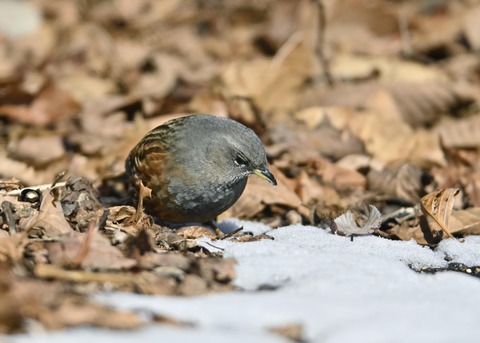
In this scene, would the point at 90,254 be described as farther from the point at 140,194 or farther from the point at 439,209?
the point at 439,209

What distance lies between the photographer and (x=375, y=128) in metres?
8.60

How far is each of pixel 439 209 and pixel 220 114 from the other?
3.21 m

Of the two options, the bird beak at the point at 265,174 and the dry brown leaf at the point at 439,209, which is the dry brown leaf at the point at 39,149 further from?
the dry brown leaf at the point at 439,209

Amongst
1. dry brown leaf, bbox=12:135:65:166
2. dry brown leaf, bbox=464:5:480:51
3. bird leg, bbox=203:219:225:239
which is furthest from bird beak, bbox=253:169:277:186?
dry brown leaf, bbox=464:5:480:51

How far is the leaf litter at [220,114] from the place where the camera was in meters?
4.43

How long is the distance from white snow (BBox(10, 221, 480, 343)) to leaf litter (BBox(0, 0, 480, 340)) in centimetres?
14

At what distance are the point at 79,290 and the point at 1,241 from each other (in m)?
0.84

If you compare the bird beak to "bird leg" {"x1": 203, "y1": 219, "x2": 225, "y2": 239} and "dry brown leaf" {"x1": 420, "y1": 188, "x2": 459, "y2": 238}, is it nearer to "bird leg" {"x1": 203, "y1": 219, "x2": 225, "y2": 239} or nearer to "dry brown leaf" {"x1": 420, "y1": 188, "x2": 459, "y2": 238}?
"bird leg" {"x1": 203, "y1": 219, "x2": 225, "y2": 239}

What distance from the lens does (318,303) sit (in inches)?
156

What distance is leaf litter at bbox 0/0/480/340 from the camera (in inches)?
174

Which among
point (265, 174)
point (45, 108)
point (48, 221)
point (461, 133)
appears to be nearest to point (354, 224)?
point (265, 174)

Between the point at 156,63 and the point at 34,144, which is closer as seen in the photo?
the point at 34,144

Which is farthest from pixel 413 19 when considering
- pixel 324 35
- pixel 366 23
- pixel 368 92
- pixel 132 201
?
pixel 132 201

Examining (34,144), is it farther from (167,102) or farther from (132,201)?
(132,201)
